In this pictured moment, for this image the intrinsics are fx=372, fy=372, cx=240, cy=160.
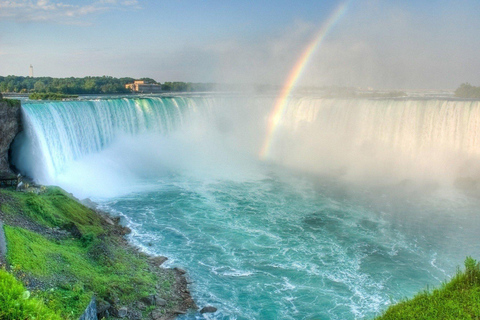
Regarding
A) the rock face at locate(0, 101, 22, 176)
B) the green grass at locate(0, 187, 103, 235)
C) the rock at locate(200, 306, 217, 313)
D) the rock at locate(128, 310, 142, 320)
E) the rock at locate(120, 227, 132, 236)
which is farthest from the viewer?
the rock face at locate(0, 101, 22, 176)

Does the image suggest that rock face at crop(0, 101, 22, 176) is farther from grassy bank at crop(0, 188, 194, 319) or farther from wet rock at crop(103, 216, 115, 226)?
wet rock at crop(103, 216, 115, 226)

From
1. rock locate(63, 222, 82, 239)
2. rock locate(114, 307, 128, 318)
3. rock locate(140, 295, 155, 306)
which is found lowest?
rock locate(140, 295, 155, 306)

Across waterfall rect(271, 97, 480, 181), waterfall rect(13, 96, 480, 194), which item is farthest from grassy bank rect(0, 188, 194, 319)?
waterfall rect(271, 97, 480, 181)

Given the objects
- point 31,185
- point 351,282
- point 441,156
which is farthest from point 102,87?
point 351,282

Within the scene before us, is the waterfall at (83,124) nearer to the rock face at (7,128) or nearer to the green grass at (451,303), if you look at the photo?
the rock face at (7,128)

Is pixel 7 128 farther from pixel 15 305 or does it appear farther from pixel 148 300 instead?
pixel 15 305
